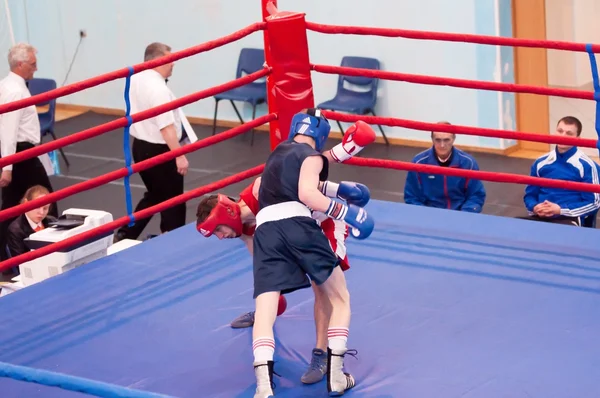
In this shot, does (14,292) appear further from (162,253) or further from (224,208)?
(224,208)

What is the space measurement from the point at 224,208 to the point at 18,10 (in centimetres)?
815

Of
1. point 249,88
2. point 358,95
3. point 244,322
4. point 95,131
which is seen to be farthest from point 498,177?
point 249,88

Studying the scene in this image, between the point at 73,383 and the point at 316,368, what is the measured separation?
125 centimetres

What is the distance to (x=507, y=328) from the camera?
4059 mm

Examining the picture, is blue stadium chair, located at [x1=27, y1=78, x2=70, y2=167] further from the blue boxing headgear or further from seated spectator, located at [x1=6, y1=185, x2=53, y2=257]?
the blue boxing headgear

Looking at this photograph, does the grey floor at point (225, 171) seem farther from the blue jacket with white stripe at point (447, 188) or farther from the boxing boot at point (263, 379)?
the boxing boot at point (263, 379)

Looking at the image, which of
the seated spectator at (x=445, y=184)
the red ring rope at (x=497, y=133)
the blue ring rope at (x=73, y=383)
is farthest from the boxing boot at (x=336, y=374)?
the seated spectator at (x=445, y=184)

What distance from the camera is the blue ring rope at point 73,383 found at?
2.58m

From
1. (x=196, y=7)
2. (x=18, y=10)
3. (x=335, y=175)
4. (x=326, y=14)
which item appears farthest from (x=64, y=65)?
(x=335, y=175)

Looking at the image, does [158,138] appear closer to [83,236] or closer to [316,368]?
[83,236]

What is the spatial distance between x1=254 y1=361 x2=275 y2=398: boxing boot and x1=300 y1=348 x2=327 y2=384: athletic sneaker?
0.22m

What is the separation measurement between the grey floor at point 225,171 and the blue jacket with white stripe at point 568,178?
1.50 meters

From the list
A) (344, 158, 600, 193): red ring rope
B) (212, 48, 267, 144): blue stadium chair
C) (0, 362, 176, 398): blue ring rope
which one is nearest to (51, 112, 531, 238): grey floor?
(212, 48, 267, 144): blue stadium chair

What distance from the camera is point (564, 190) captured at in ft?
18.5
